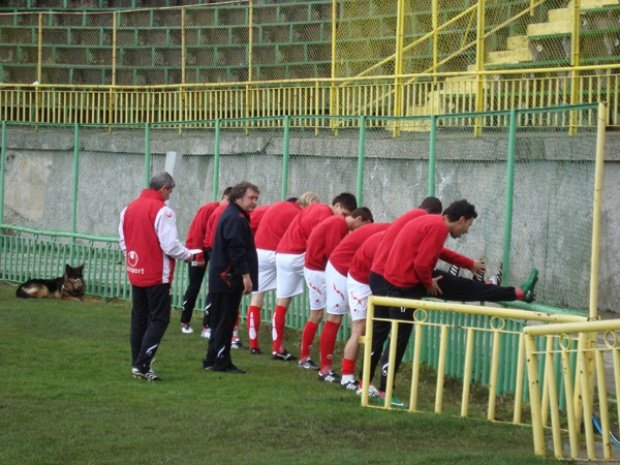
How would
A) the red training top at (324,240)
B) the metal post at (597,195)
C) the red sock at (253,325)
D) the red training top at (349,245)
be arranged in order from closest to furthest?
the metal post at (597,195) < the red training top at (349,245) < the red training top at (324,240) < the red sock at (253,325)

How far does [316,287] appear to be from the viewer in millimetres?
14719

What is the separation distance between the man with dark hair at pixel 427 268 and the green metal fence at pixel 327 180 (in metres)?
0.40

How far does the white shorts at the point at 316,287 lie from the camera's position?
48.1 feet

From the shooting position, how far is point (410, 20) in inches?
867

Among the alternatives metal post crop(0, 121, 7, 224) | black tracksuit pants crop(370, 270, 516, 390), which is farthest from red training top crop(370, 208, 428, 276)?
metal post crop(0, 121, 7, 224)

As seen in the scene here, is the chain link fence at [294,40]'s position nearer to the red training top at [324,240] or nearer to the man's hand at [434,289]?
the red training top at [324,240]

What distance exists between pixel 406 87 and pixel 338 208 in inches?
271

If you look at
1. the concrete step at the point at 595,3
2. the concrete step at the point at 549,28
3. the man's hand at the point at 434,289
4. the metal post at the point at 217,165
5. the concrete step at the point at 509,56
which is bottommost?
the man's hand at the point at 434,289

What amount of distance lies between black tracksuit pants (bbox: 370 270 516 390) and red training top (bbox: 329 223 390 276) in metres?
0.97

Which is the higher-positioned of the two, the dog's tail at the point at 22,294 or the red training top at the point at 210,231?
the red training top at the point at 210,231

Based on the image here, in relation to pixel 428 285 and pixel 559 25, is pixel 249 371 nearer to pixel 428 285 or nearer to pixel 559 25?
pixel 428 285

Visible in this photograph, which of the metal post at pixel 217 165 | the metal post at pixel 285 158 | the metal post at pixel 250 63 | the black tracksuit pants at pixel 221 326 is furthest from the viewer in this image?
the metal post at pixel 250 63

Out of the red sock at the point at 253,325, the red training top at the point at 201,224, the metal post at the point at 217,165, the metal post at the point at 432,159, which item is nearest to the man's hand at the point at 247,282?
the red sock at the point at 253,325

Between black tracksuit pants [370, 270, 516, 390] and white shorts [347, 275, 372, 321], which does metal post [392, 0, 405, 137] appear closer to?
white shorts [347, 275, 372, 321]
